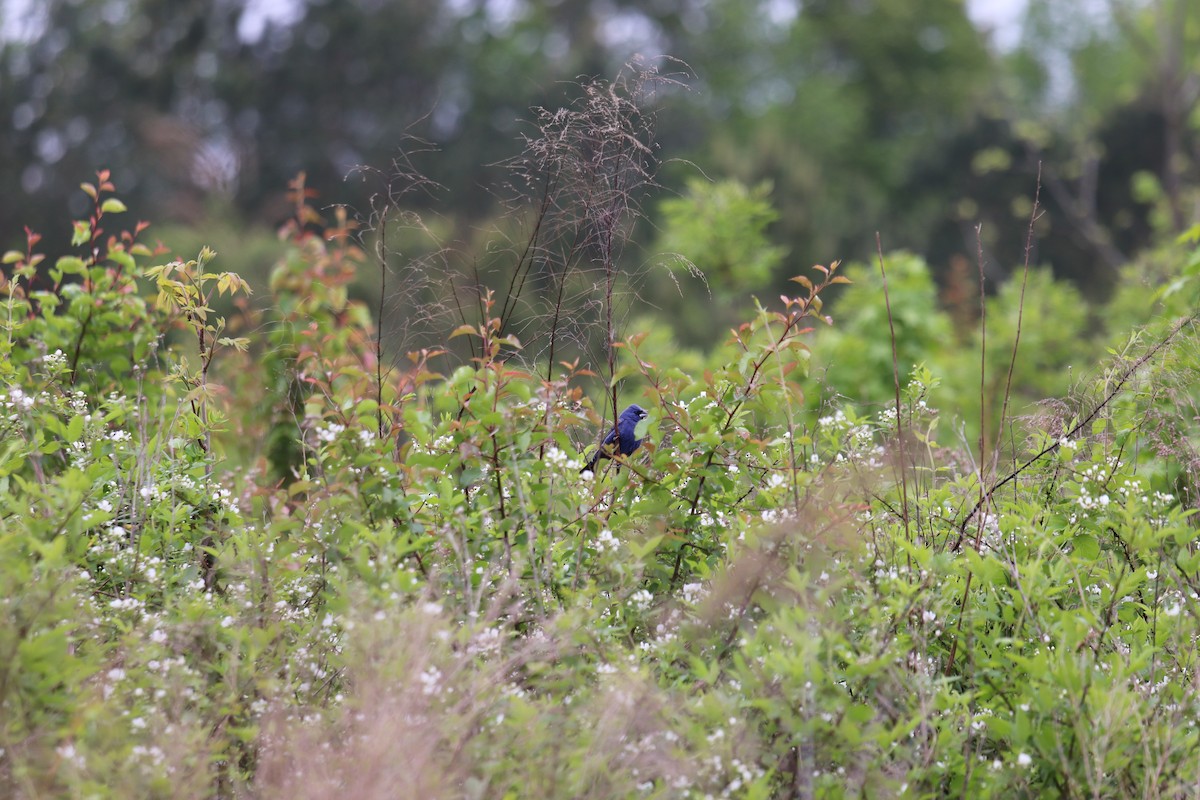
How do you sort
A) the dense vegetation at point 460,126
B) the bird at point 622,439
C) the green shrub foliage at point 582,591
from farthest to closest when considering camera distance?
the dense vegetation at point 460,126, the bird at point 622,439, the green shrub foliage at point 582,591

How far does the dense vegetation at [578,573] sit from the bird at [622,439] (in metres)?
0.08

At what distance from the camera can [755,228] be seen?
9.54m

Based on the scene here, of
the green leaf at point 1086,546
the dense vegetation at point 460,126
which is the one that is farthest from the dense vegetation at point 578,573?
the dense vegetation at point 460,126

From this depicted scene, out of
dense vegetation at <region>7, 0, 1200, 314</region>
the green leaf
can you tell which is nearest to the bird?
the green leaf

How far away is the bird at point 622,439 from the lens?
3316 millimetres

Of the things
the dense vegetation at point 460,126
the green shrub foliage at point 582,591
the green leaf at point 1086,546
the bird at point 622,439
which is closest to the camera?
the green shrub foliage at point 582,591

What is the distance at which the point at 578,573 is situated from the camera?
3.03 meters

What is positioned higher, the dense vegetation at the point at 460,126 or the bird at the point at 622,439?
the dense vegetation at the point at 460,126

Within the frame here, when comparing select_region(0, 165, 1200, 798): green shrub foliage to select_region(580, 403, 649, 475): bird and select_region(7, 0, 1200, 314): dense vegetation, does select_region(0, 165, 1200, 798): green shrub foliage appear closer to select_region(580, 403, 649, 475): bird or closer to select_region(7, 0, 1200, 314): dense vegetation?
select_region(580, 403, 649, 475): bird

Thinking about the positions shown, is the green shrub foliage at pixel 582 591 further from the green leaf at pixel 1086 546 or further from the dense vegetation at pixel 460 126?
the dense vegetation at pixel 460 126

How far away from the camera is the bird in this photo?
3.32 m

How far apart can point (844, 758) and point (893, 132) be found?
27264 millimetres

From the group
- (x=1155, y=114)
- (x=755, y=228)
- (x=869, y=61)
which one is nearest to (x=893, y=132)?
(x=869, y=61)

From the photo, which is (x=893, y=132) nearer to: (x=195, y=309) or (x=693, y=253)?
(x=693, y=253)
